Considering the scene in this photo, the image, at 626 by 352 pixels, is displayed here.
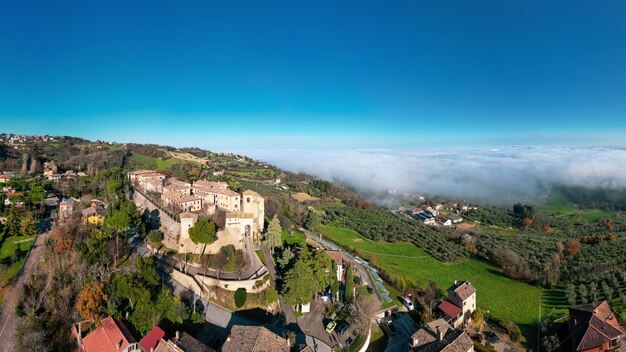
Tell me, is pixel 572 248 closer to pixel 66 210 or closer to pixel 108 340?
pixel 108 340

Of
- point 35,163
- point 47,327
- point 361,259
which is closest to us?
point 47,327

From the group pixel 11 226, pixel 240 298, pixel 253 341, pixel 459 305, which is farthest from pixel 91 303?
pixel 459 305

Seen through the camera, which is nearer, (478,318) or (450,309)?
(478,318)

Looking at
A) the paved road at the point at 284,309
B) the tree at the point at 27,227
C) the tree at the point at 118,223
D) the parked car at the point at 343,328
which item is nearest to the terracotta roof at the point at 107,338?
the paved road at the point at 284,309

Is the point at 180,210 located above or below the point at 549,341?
above

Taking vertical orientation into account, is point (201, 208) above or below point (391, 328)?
above

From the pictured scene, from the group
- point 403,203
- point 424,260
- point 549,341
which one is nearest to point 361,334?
point 549,341

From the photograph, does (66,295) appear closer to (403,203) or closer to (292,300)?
(292,300)

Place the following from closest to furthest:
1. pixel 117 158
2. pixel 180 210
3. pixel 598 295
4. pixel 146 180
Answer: pixel 598 295 → pixel 180 210 → pixel 146 180 → pixel 117 158
